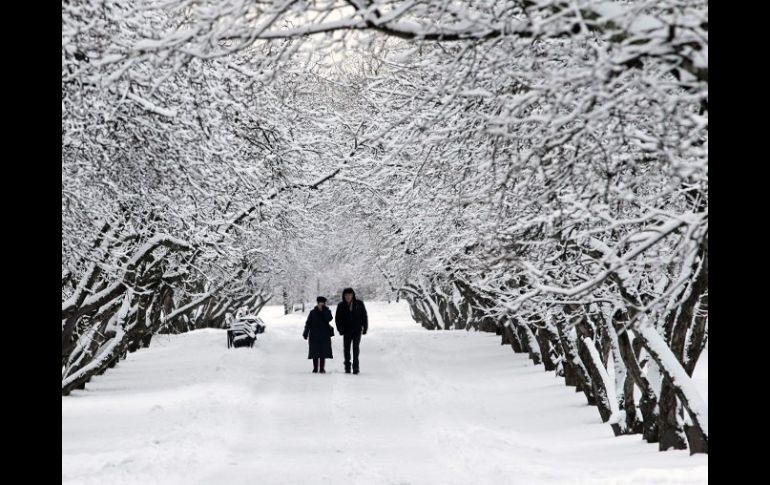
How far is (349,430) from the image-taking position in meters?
12.7

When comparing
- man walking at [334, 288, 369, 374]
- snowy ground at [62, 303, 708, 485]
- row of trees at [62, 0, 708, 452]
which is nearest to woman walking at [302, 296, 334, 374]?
man walking at [334, 288, 369, 374]

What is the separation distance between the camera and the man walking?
21.0 m

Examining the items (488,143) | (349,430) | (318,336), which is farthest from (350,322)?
(488,143)

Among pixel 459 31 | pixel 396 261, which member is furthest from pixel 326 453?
pixel 396 261

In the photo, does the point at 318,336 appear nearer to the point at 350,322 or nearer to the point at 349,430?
the point at 350,322

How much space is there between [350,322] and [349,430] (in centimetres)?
845

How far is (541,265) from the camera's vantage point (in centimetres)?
1095

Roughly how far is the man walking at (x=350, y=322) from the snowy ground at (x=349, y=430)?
1.73 ft

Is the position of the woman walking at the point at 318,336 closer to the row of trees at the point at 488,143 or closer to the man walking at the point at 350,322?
the man walking at the point at 350,322

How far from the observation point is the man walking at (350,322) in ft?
68.8

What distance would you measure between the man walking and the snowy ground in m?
0.53

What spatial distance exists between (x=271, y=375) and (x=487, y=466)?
472 inches

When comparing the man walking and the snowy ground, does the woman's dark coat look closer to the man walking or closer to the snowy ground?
the man walking
